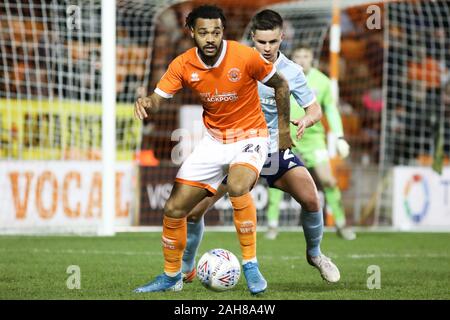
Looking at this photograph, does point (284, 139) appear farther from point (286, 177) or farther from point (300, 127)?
point (286, 177)

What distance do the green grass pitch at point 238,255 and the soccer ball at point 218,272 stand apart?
0.07 metres

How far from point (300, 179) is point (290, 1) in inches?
390

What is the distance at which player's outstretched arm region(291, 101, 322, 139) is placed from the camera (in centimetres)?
623

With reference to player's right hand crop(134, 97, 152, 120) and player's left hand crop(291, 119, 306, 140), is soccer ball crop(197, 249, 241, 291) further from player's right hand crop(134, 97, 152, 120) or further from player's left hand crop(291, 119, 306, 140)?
player's right hand crop(134, 97, 152, 120)

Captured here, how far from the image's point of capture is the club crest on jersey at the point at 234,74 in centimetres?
612

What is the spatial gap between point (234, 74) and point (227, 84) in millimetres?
82

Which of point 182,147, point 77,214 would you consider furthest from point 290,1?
point 77,214

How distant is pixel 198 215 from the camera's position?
692cm

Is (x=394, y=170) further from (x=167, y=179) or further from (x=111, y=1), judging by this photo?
(x=111, y=1)

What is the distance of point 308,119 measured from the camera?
6473 millimetres

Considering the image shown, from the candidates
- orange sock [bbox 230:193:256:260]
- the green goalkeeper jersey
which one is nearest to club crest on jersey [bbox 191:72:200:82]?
orange sock [bbox 230:193:256:260]

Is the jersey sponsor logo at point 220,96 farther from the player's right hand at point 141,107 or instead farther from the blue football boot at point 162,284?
the blue football boot at point 162,284

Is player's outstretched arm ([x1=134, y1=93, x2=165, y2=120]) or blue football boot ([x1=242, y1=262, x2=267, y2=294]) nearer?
blue football boot ([x1=242, y1=262, x2=267, y2=294])

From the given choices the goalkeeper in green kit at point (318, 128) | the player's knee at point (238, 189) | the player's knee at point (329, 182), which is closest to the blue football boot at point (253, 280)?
the player's knee at point (238, 189)
